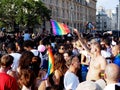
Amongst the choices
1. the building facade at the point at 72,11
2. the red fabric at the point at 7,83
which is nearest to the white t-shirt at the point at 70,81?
the red fabric at the point at 7,83

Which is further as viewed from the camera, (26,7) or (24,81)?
(26,7)

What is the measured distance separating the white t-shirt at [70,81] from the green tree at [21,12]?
50.8 meters

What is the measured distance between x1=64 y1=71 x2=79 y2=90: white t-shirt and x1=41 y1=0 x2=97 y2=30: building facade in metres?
72.9

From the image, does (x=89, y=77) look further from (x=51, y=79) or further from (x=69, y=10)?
(x=69, y=10)

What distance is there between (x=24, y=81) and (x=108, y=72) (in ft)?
4.65

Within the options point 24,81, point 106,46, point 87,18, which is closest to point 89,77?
point 24,81

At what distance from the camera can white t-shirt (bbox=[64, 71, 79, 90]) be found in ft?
20.2

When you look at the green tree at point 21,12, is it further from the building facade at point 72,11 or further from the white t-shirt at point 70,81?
the white t-shirt at point 70,81

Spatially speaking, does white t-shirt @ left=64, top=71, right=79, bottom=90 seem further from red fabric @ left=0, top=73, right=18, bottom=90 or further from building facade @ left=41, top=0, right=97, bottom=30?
building facade @ left=41, top=0, right=97, bottom=30

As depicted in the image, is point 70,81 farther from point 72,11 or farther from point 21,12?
point 72,11

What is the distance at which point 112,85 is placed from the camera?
178 inches

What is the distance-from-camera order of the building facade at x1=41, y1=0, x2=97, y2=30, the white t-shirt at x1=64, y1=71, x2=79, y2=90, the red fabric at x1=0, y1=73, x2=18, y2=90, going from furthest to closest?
the building facade at x1=41, y1=0, x2=97, y2=30
the white t-shirt at x1=64, y1=71, x2=79, y2=90
the red fabric at x1=0, y1=73, x2=18, y2=90

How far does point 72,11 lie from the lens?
102938mm

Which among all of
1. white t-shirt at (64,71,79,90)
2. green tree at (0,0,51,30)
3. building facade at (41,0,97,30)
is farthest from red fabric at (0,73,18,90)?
building facade at (41,0,97,30)
